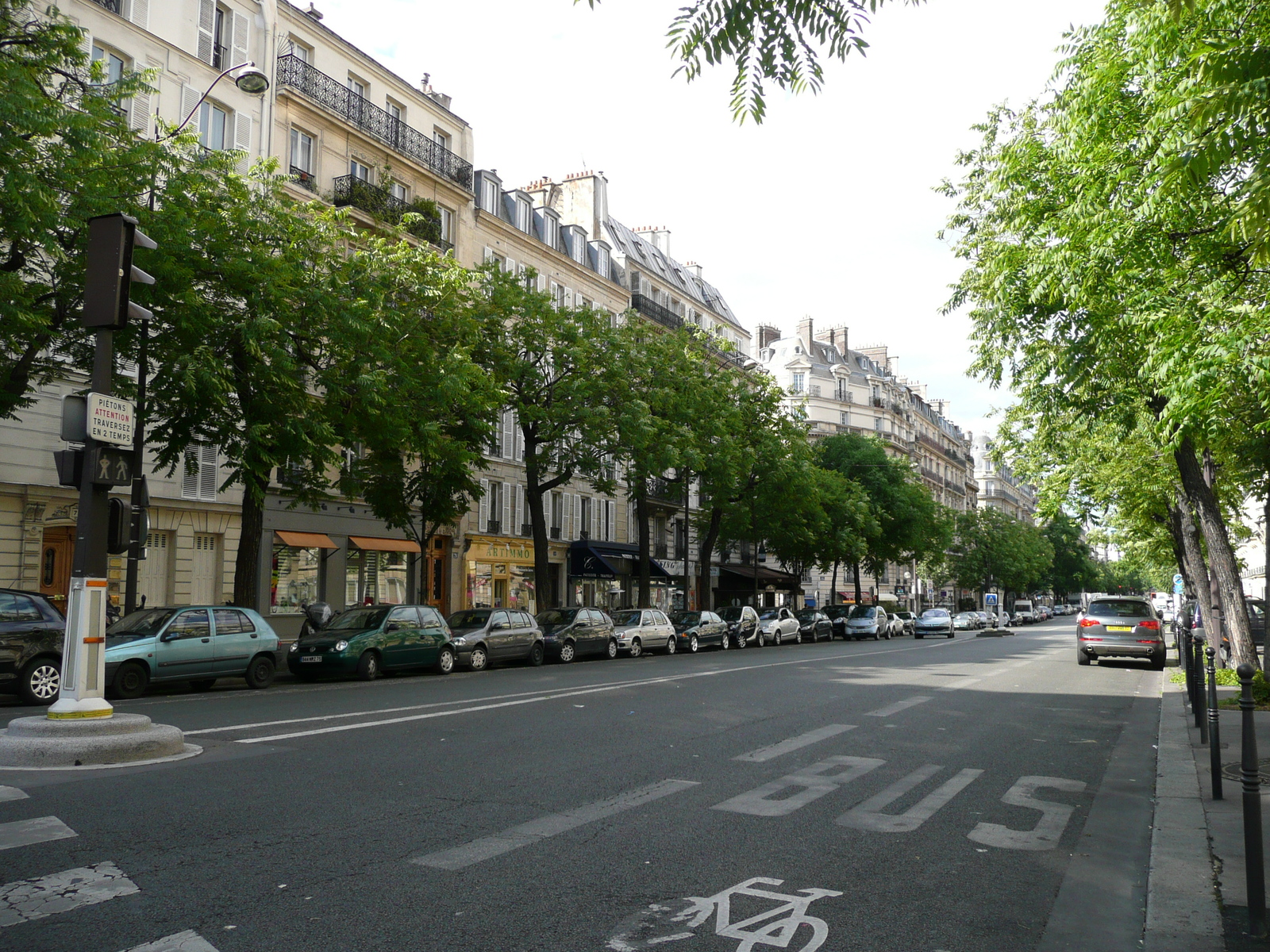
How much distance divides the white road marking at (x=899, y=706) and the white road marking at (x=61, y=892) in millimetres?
9949

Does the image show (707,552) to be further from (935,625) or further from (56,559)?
(56,559)

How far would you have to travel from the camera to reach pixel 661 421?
29781 mm

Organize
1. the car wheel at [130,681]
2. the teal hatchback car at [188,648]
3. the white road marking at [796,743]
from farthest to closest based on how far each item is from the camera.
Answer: the teal hatchback car at [188,648] < the car wheel at [130,681] < the white road marking at [796,743]

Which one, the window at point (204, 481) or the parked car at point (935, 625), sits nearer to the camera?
the window at point (204, 481)

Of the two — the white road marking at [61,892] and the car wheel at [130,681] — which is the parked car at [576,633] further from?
the white road marking at [61,892]

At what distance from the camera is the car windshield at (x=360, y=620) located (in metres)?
19.8

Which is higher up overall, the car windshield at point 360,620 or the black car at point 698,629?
the car windshield at point 360,620

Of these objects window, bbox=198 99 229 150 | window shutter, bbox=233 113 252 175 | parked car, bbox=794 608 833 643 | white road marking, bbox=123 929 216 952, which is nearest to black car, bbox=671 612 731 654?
parked car, bbox=794 608 833 643

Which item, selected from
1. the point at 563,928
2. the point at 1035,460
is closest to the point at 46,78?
the point at 563,928

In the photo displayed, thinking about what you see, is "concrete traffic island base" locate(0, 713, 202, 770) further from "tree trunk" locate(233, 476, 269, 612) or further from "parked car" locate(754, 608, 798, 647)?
"parked car" locate(754, 608, 798, 647)

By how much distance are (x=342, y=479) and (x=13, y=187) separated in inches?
424

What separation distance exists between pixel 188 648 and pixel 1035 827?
12.8 meters

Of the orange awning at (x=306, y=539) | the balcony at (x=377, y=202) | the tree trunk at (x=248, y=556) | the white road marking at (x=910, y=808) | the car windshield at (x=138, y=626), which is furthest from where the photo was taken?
the balcony at (x=377, y=202)

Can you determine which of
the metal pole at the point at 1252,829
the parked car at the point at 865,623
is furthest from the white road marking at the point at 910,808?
the parked car at the point at 865,623
